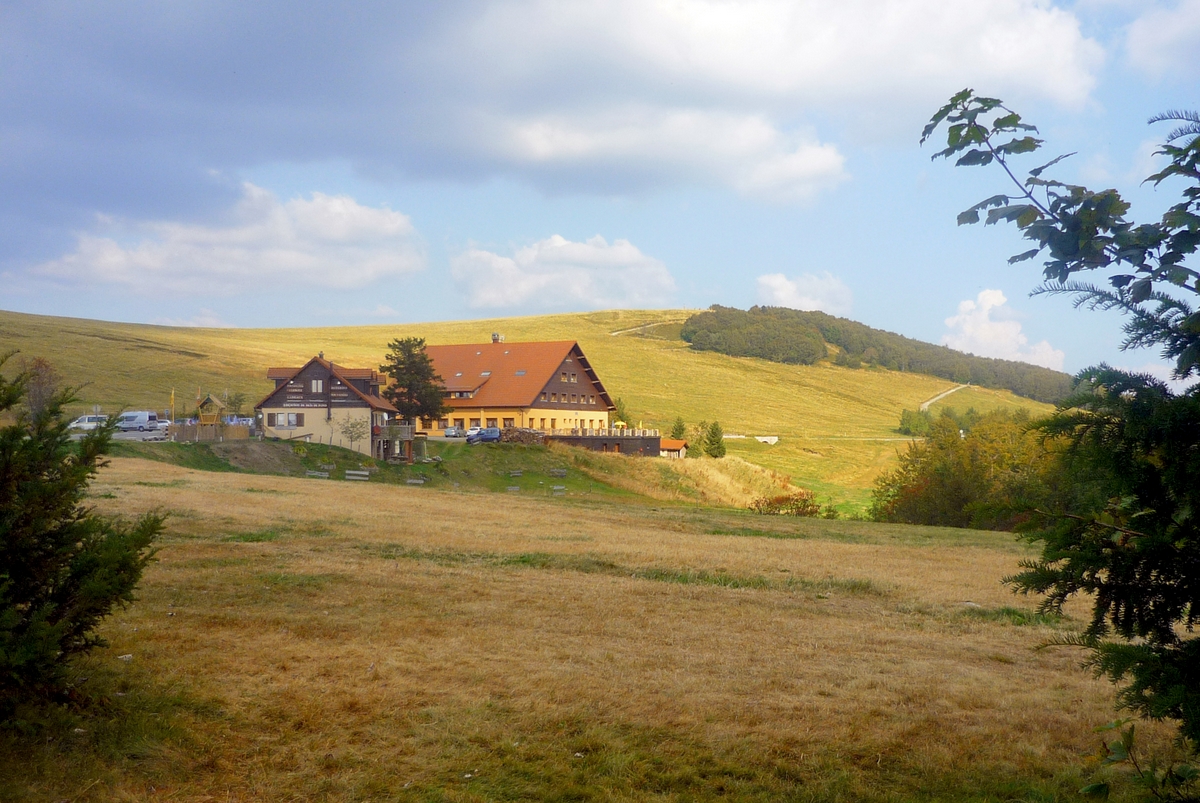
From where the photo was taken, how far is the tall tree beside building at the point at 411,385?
57281 millimetres

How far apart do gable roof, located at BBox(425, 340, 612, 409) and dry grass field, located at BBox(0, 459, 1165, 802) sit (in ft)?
197

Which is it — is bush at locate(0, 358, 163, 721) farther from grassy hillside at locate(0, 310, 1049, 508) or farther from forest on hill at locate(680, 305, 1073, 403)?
forest on hill at locate(680, 305, 1073, 403)

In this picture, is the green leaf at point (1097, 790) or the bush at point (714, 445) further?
the bush at point (714, 445)

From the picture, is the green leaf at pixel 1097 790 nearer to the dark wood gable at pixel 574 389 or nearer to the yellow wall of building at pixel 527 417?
the yellow wall of building at pixel 527 417

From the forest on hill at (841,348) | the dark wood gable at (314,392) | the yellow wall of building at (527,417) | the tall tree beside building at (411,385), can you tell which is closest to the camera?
the dark wood gable at (314,392)

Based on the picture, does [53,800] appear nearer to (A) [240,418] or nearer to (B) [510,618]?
(B) [510,618]

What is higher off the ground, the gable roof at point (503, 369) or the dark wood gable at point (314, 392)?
the gable roof at point (503, 369)

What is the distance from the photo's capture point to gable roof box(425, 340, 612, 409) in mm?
77562

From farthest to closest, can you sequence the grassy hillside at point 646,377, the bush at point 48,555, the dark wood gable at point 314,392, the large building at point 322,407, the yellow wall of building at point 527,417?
the grassy hillside at point 646,377 < the yellow wall of building at point 527,417 < the dark wood gable at point 314,392 < the large building at point 322,407 < the bush at point 48,555

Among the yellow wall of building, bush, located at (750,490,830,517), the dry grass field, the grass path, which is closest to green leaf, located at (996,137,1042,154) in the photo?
the dry grass field

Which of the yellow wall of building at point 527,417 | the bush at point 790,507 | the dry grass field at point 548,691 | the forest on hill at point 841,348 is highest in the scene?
the forest on hill at point 841,348

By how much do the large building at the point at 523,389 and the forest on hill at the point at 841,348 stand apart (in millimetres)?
77793

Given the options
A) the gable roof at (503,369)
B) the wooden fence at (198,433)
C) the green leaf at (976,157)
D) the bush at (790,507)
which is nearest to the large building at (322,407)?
the wooden fence at (198,433)

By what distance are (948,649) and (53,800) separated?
10024 mm
